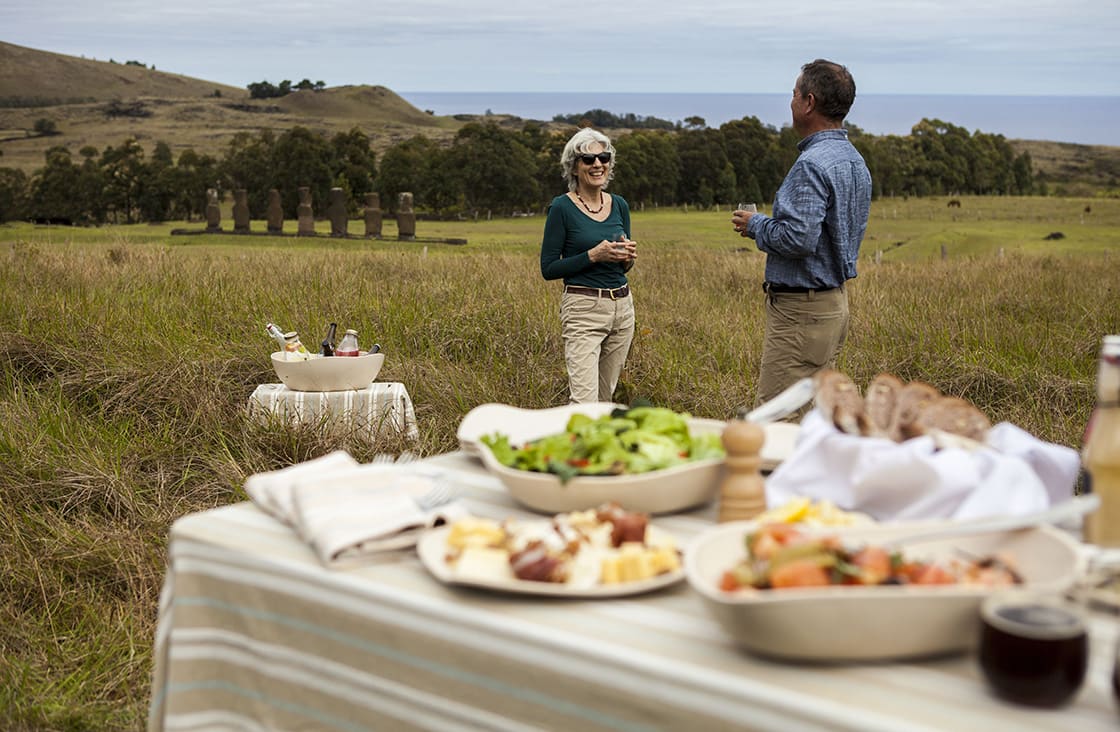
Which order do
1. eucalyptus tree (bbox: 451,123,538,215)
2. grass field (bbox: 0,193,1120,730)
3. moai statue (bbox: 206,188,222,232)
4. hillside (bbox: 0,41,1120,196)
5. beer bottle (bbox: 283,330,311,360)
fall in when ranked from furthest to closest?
hillside (bbox: 0,41,1120,196), eucalyptus tree (bbox: 451,123,538,215), moai statue (bbox: 206,188,222,232), beer bottle (bbox: 283,330,311,360), grass field (bbox: 0,193,1120,730)

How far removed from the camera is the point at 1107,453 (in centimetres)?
177

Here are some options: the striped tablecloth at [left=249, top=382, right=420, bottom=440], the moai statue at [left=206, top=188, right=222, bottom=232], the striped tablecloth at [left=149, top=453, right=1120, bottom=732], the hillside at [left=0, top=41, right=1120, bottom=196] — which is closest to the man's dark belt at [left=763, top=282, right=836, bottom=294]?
the striped tablecloth at [left=249, top=382, right=420, bottom=440]

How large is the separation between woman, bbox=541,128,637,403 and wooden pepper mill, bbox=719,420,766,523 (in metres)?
3.66

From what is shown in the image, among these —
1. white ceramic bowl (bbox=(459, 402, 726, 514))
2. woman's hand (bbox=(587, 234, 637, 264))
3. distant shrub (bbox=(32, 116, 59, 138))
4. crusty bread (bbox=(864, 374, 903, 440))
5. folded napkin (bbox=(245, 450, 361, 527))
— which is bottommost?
folded napkin (bbox=(245, 450, 361, 527))

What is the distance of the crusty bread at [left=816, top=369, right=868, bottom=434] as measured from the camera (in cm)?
212

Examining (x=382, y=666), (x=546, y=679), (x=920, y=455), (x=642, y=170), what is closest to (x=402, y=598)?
(x=382, y=666)

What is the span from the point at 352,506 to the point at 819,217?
349cm

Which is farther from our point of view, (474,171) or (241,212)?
(474,171)

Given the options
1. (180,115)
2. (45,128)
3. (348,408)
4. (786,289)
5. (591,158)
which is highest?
(180,115)

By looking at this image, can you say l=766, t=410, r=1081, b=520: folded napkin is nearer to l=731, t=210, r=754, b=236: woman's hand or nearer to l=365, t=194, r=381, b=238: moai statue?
l=731, t=210, r=754, b=236: woman's hand

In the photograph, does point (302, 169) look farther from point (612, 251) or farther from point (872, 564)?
point (872, 564)

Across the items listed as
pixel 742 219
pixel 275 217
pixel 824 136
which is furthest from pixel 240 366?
pixel 275 217

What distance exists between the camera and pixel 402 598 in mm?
1729

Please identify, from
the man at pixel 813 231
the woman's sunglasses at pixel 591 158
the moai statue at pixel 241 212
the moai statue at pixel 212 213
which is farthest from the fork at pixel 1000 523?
the moai statue at pixel 212 213
